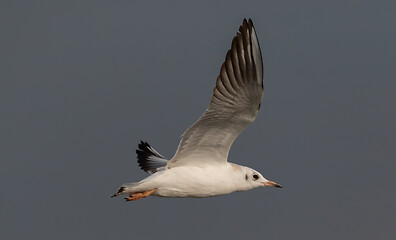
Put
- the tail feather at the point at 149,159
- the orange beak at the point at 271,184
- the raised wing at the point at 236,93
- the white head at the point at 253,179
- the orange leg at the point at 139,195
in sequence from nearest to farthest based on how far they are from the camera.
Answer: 1. the raised wing at the point at 236,93
2. the orange leg at the point at 139,195
3. the white head at the point at 253,179
4. the orange beak at the point at 271,184
5. the tail feather at the point at 149,159

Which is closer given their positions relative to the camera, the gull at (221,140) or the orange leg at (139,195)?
the gull at (221,140)

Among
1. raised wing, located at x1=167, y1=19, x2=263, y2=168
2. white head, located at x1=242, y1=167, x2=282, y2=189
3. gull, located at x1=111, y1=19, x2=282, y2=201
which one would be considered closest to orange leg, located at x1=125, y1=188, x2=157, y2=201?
gull, located at x1=111, y1=19, x2=282, y2=201

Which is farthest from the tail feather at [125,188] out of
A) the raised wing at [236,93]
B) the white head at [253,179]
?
the white head at [253,179]

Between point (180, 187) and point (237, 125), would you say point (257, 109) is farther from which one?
point (180, 187)

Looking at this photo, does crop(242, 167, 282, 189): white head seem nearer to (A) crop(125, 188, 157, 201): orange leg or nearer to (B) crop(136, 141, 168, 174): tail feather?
(A) crop(125, 188, 157, 201): orange leg

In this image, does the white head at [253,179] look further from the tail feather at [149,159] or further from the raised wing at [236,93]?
the tail feather at [149,159]

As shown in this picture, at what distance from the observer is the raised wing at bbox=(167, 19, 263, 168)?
43.9 ft

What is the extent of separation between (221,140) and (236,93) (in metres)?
1.52

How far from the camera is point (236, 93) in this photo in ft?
44.5

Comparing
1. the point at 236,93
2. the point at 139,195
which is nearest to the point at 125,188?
the point at 139,195

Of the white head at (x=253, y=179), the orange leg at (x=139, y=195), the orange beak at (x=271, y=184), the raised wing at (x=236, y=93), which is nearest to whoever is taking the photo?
the raised wing at (x=236, y=93)

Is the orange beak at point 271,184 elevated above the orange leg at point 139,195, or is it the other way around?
the orange beak at point 271,184

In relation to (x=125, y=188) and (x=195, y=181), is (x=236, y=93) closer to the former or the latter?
(x=195, y=181)

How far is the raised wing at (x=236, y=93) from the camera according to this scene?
43.9 feet
